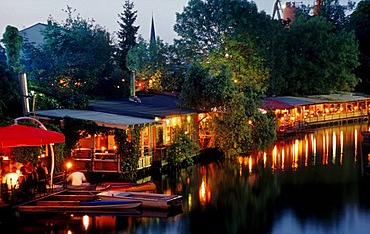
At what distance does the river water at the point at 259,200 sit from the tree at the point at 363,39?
36.2 metres

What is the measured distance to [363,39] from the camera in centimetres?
7225

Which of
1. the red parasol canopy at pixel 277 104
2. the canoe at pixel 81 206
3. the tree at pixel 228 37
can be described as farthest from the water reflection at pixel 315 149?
the canoe at pixel 81 206

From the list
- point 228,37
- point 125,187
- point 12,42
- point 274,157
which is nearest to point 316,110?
point 228,37

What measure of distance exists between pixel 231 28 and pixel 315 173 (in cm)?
2351

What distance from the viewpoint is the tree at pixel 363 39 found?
68688 mm

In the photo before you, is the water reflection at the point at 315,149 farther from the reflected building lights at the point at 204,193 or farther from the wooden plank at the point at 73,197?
the wooden plank at the point at 73,197

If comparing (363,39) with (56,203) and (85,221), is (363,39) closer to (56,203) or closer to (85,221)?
(56,203)

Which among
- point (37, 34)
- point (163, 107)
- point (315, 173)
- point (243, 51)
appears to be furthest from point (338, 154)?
point (37, 34)

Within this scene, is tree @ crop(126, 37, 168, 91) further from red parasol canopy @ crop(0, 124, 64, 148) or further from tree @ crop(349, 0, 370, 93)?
tree @ crop(349, 0, 370, 93)

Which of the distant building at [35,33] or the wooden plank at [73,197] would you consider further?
the distant building at [35,33]

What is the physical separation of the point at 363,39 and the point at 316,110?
21.5 meters

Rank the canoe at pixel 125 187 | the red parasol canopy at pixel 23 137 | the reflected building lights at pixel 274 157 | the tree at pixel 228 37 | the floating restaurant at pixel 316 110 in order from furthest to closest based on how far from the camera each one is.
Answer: the tree at pixel 228 37 → the floating restaurant at pixel 316 110 → the reflected building lights at pixel 274 157 → the canoe at pixel 125 187 → the red parasol canopy at pixel 23 137

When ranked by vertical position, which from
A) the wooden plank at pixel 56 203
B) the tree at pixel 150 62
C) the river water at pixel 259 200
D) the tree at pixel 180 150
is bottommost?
the river water at pixel 259 200

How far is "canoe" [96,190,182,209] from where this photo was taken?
19.1 m
